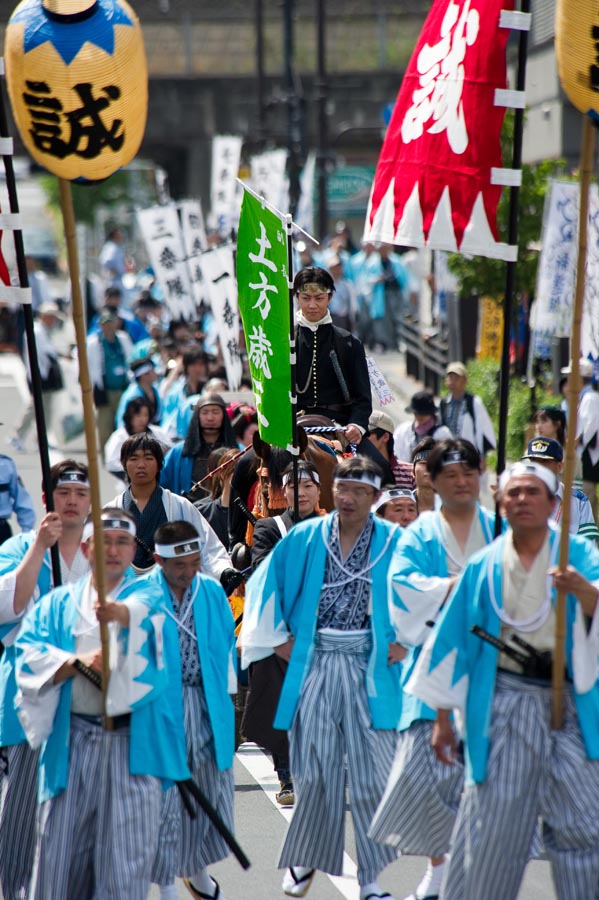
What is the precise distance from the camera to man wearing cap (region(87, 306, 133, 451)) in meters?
19.0

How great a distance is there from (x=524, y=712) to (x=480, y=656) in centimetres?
22

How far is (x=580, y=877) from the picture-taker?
5.00m

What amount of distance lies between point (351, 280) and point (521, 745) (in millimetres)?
23508

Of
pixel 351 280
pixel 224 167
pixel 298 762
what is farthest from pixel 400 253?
pixel 298 762

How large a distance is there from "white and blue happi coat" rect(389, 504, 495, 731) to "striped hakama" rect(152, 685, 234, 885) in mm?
719

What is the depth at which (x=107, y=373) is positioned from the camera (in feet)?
62.7

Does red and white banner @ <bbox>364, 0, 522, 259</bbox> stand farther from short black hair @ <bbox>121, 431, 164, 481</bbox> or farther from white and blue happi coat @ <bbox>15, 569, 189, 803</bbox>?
white and blue happi coat @ <bbox>15, 569, 189, 803</bbox>

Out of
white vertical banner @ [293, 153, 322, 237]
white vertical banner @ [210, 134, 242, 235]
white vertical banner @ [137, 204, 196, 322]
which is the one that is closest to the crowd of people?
white vertical banner @ [137, 204, 196, 322]

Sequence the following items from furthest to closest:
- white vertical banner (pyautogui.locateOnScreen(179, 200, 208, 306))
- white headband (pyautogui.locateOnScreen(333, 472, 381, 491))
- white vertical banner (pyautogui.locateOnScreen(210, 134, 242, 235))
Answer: white vertical banner (pyautogui.locateOnScreen(210, 134, 242, 235))
white vertical banner (pyautogui.locateOnScreen(179, 200, 208, 306))
white headband (pyautogui.locateOnScreen(333, 472, 381, 491))

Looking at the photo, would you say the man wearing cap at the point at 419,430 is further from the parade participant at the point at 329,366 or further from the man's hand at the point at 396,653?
the man's hand at the point at 396,653

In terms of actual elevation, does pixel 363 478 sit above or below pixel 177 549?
above

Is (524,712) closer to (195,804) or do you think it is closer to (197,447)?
(195,804)

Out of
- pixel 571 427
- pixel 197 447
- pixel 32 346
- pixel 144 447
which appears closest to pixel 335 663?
pixel 571 427

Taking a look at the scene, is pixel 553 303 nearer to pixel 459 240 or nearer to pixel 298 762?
pixel 459 240
